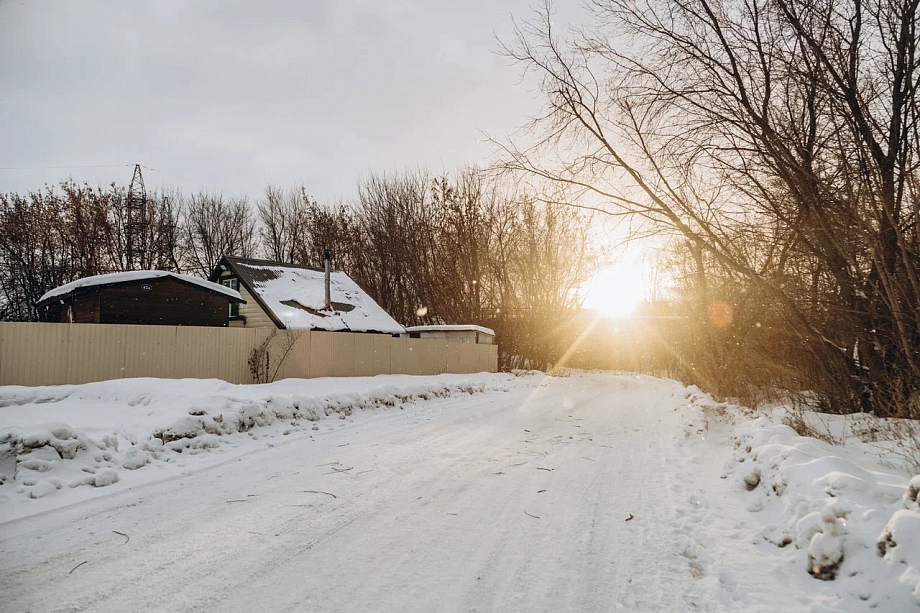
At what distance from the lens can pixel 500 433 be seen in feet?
27.4

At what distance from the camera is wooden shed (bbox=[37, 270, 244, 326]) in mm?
18297

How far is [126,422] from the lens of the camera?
689 cm

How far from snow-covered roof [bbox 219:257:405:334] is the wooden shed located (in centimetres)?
186

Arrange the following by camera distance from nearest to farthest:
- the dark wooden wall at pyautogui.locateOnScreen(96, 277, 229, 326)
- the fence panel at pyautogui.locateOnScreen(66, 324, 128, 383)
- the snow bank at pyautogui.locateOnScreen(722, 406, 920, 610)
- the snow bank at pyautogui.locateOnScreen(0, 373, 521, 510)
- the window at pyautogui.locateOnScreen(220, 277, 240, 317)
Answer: the snow bank at pyautogui.locateOnScreen(722, 406, 920, 610) → the snow bank at pyautogui.locateOnScreen(0, 373, 521, 510) → the fence panel at pyautogui.locateOnScreen(66, 324, 128, 383) → the dark wooden wall at pyautogui.locateOnScreen(96, 277, 229, 326) → the window at pyautogui.locateOnScreen(220, 277, 240, 317)

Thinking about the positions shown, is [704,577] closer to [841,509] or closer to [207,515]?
[841,509]

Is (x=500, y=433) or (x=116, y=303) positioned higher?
(x=116, y=303)

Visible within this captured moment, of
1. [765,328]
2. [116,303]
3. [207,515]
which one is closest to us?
[207,515]

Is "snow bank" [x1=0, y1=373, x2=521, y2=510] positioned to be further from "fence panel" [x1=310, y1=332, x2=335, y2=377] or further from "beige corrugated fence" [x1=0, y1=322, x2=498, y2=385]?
"fence panel" [x1=310, y1=332, x2=335, y2=377]

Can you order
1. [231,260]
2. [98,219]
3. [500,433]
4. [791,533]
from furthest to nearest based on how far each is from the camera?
[98,219] → [231,260] → [500,433] → [791,533]

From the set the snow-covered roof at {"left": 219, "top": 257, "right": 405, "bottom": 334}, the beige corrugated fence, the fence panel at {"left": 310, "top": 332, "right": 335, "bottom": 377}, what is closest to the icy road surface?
the beige corrugated fence

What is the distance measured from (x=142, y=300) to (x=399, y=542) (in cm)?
1975

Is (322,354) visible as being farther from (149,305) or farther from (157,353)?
(149,305)

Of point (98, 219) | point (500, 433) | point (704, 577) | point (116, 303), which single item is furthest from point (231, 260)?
point (704, 577)

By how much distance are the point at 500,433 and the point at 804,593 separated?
564cm
